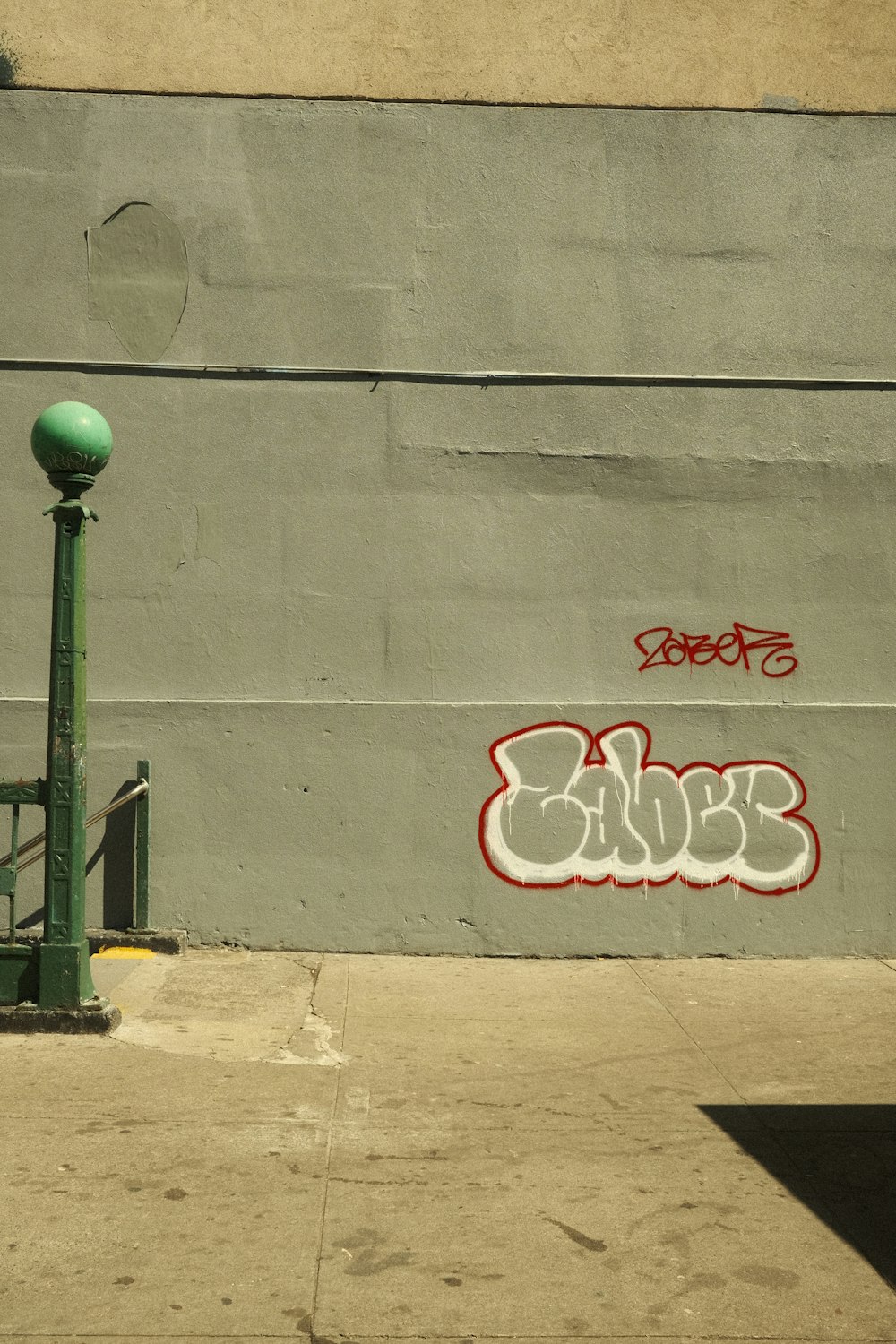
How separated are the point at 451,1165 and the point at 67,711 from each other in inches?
108

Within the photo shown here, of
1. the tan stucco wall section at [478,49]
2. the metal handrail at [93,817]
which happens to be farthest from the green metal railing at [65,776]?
the tan stucco wall section at [478,49]

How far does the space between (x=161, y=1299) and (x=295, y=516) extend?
4.91 meters

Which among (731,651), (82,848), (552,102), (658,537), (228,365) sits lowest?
(82,848)

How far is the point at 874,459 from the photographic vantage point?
24.9 feet

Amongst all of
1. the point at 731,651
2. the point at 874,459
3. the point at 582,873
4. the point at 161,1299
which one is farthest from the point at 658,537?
the point at 161,1299

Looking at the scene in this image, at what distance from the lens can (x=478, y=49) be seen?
7566mm

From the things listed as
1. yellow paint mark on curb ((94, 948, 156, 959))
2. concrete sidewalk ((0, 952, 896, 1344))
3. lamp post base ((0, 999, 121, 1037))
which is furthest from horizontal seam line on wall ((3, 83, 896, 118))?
lamp post base ((0, 999, 121, 1037))

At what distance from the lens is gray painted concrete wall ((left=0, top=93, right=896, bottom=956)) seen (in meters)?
7.28

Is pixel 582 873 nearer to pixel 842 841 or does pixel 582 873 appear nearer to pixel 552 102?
pixel 842 841

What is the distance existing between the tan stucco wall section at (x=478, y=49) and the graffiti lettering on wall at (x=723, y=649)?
3192 mm

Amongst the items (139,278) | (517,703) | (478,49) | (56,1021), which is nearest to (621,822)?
(517,703)

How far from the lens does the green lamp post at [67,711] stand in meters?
5.52

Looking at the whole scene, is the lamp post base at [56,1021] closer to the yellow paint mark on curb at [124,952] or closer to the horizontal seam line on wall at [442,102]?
the yellow paint mark on curb at [124,952]

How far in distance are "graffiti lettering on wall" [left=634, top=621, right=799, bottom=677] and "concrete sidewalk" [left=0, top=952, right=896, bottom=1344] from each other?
1.95m
